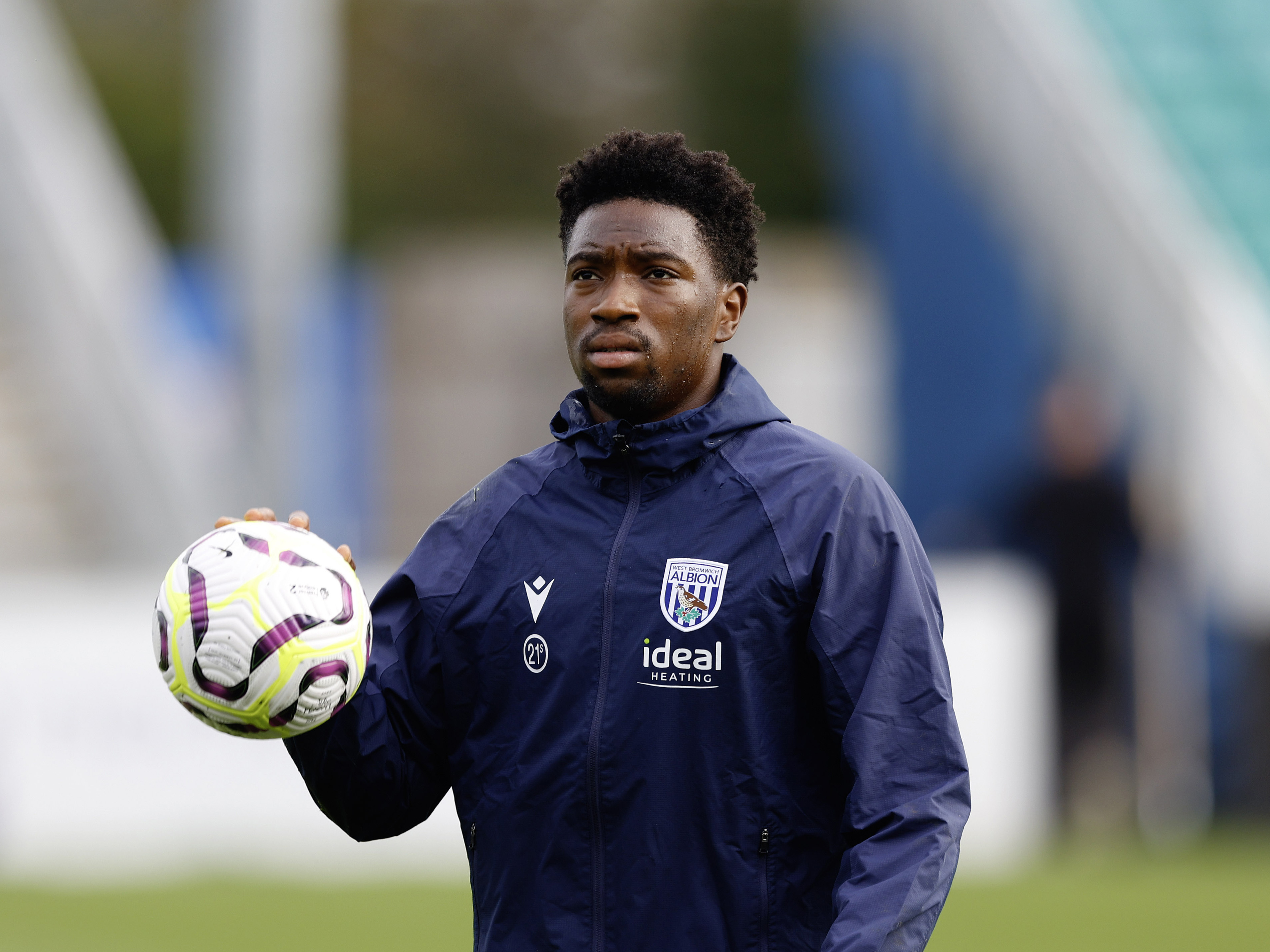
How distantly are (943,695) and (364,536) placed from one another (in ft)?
66.9

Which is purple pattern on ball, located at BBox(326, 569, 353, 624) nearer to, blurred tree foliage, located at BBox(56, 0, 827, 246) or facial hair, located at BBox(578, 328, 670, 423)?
facial hair, located at BBox(578, 328, 670, 423)

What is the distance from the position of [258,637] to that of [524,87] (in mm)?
34262

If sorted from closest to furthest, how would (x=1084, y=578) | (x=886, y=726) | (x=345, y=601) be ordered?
(x=886, y=726) → (x=345, y=601) → (x=1084, y=578)

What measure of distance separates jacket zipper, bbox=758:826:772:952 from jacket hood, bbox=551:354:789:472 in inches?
24.8

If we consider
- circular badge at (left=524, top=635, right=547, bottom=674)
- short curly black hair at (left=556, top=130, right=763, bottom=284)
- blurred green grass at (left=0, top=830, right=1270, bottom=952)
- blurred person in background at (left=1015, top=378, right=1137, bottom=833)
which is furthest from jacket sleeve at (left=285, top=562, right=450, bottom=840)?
blurred person in background at (left=1015, top=378, right=1137, bottom=833)

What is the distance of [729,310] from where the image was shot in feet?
11.5

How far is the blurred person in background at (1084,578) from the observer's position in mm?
10523

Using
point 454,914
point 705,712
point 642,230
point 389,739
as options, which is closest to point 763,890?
point 705,712

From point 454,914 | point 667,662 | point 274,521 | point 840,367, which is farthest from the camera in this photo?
point 840,367

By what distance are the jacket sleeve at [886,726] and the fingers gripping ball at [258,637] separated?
81cm

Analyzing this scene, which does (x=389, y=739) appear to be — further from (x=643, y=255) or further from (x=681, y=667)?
(x=643, y=255)

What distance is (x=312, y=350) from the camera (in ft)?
70.7

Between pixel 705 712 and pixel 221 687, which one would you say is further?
pixel 221 687

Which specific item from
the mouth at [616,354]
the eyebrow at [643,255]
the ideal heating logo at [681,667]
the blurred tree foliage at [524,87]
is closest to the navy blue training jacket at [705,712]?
the ideal heating logo at [681,667]
